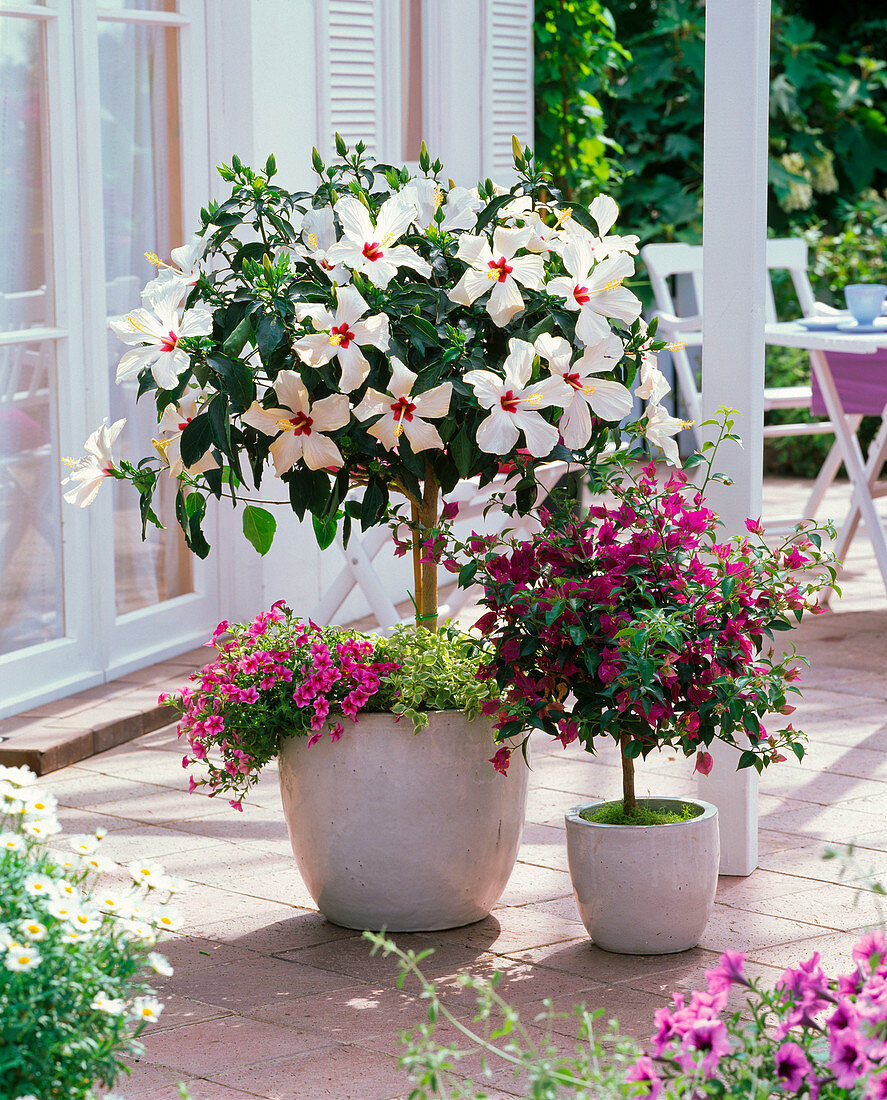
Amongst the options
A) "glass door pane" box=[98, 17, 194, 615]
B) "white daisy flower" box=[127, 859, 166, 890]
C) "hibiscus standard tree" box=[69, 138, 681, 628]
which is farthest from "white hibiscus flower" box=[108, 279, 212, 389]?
"glass door pane" box=[98, 17, 194, 615]

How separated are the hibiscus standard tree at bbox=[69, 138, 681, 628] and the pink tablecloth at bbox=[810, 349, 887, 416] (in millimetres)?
2682

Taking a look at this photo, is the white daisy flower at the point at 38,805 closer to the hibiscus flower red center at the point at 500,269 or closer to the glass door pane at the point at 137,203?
the hibiscus flower red center at the point at 500,269

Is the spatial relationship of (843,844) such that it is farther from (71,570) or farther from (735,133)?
(71,570)

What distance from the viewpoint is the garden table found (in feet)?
17.3

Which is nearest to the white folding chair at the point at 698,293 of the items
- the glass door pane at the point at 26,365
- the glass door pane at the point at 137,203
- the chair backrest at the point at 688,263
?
the chair backrest at the point at 688,263

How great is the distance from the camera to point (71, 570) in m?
4.59

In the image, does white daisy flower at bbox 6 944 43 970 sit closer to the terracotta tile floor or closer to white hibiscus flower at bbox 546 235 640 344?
the terracotta tile floor

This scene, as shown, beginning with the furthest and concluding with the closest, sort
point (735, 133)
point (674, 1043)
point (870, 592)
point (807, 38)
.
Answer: point (807, 38) → point (870, 592) → point (735, 133) → point (674, 1043)

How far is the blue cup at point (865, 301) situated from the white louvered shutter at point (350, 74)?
5.55ft

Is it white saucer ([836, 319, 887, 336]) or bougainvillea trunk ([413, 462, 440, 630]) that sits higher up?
white saucer ([836, 319, 887, 336])

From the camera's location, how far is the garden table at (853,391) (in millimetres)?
5281

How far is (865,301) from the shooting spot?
5293 mm

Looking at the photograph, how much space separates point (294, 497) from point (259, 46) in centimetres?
272

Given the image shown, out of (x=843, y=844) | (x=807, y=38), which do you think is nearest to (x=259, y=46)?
(x=843, y=844)
